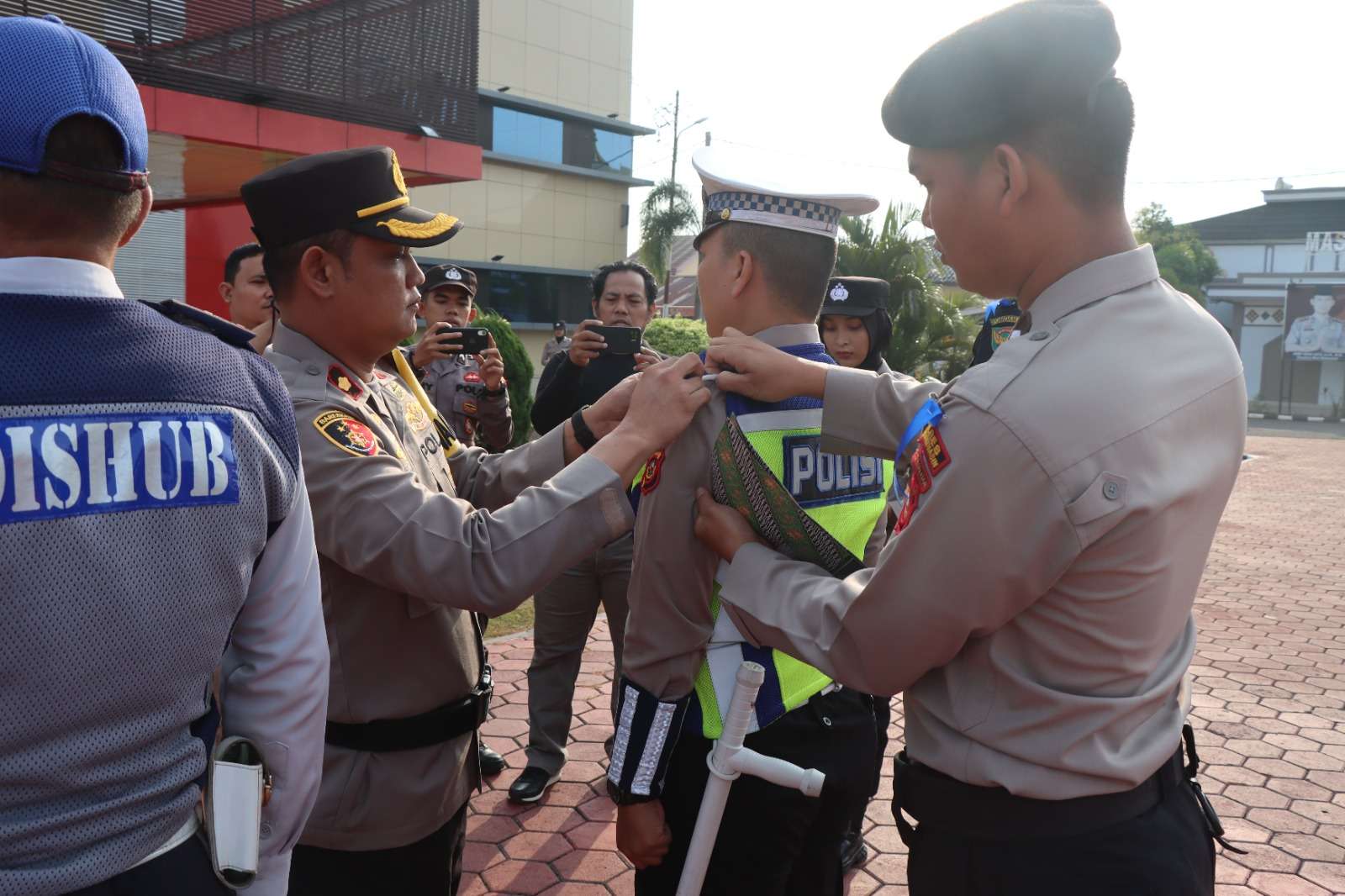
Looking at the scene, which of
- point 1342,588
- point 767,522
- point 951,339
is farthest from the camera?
point 951,339

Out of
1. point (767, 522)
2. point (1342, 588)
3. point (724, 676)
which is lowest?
point (1342, 588)

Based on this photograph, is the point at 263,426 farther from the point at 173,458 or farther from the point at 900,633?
the point at 900,633

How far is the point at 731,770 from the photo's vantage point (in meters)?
1.83

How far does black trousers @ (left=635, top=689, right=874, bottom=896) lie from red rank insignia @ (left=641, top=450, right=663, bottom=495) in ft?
1.81

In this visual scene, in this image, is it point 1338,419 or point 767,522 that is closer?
point 767,522

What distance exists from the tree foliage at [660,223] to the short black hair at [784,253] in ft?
102

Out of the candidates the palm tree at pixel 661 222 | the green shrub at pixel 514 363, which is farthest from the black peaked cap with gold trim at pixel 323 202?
the palm tree at pixel 661 222

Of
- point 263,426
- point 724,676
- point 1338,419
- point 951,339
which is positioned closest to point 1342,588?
point 951,339

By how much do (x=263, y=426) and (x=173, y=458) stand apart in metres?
0.18

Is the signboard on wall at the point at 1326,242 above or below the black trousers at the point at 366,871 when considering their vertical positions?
above

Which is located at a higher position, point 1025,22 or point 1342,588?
point 1025,22

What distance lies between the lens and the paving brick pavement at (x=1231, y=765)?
390cm

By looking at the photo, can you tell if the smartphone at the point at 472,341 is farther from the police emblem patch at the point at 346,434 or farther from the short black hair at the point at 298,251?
the police emblem patch at the point at 346,434

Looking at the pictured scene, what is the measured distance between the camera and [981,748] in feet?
→ 4.93
